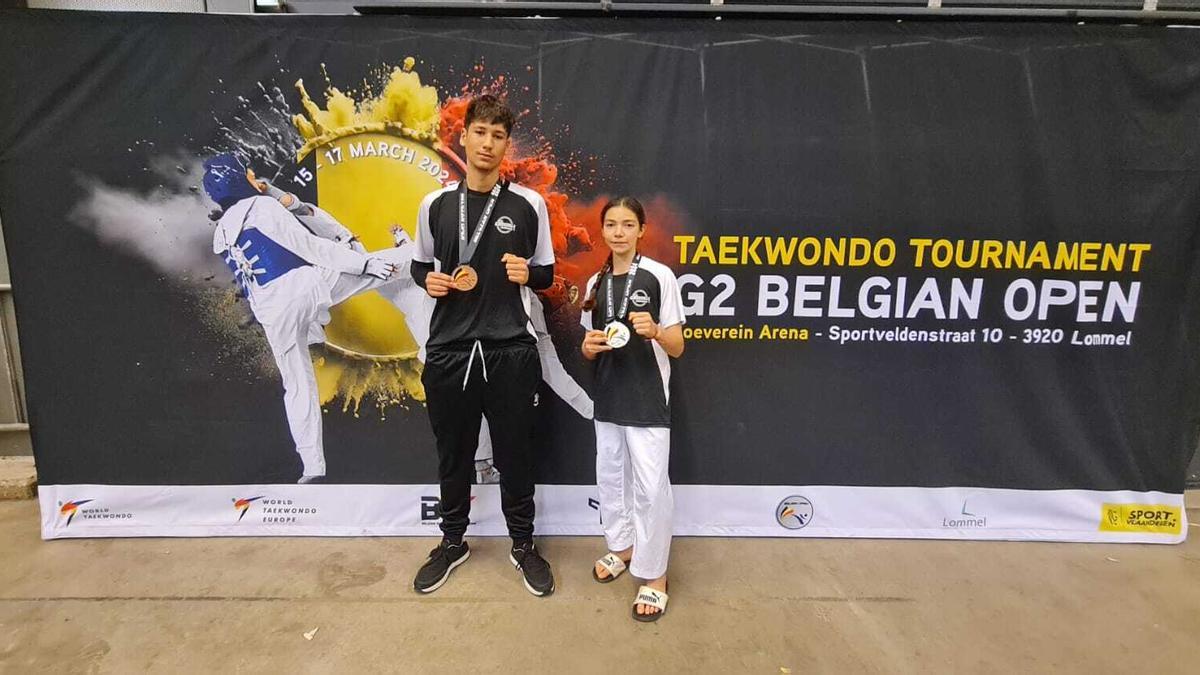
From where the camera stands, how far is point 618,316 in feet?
8.32

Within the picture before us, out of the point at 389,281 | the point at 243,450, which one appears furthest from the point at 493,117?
the point at 243,450

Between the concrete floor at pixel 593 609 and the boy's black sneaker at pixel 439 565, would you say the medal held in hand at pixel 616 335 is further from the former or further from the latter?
the boy's black sneaker at pixel 439 565

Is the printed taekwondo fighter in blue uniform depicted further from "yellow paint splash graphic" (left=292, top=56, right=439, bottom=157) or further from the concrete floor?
the concrete floor

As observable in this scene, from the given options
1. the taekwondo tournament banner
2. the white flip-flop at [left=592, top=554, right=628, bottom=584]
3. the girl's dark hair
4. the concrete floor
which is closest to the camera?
the concrete floor

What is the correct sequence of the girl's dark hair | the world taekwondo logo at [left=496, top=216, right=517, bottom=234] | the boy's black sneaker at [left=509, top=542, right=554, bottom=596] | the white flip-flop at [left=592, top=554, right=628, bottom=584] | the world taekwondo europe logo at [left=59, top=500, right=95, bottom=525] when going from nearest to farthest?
the girl's dark hair, the world taekwondo logo at [left=496, top=216, right=517, bottom=234], the boy's black sneaker at [left=509, top=542, right=554, bottom=596], the white flip-flop at [left=592, top=554, right=628, bottom=584], the world taekwondo europe logo at [left=59, top=500, right=95, bottom=525]

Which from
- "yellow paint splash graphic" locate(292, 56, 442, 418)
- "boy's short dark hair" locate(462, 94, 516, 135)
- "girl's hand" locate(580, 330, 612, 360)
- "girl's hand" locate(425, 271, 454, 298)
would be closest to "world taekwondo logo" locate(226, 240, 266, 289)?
"yellow paint splash graphic" locate(292, 56, 442, 418)

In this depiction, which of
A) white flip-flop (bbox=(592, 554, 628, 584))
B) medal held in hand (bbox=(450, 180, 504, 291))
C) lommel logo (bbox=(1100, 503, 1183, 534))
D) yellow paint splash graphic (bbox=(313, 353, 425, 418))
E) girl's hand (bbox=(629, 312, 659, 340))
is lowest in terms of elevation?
white flip-flop (bbox=(592, 554, 628, 584))

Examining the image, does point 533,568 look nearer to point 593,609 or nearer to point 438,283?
point 593,609

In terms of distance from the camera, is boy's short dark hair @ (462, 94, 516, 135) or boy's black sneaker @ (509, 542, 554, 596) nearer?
boy's short dark hair @ (462, 94, 516, 135)

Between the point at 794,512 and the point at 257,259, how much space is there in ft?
9.95

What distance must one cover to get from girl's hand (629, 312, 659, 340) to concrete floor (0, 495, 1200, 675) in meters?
1.21

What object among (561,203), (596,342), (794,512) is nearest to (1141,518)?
(794,512)

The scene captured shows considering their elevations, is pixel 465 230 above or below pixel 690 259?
above

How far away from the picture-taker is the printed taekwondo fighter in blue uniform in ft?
9.87
